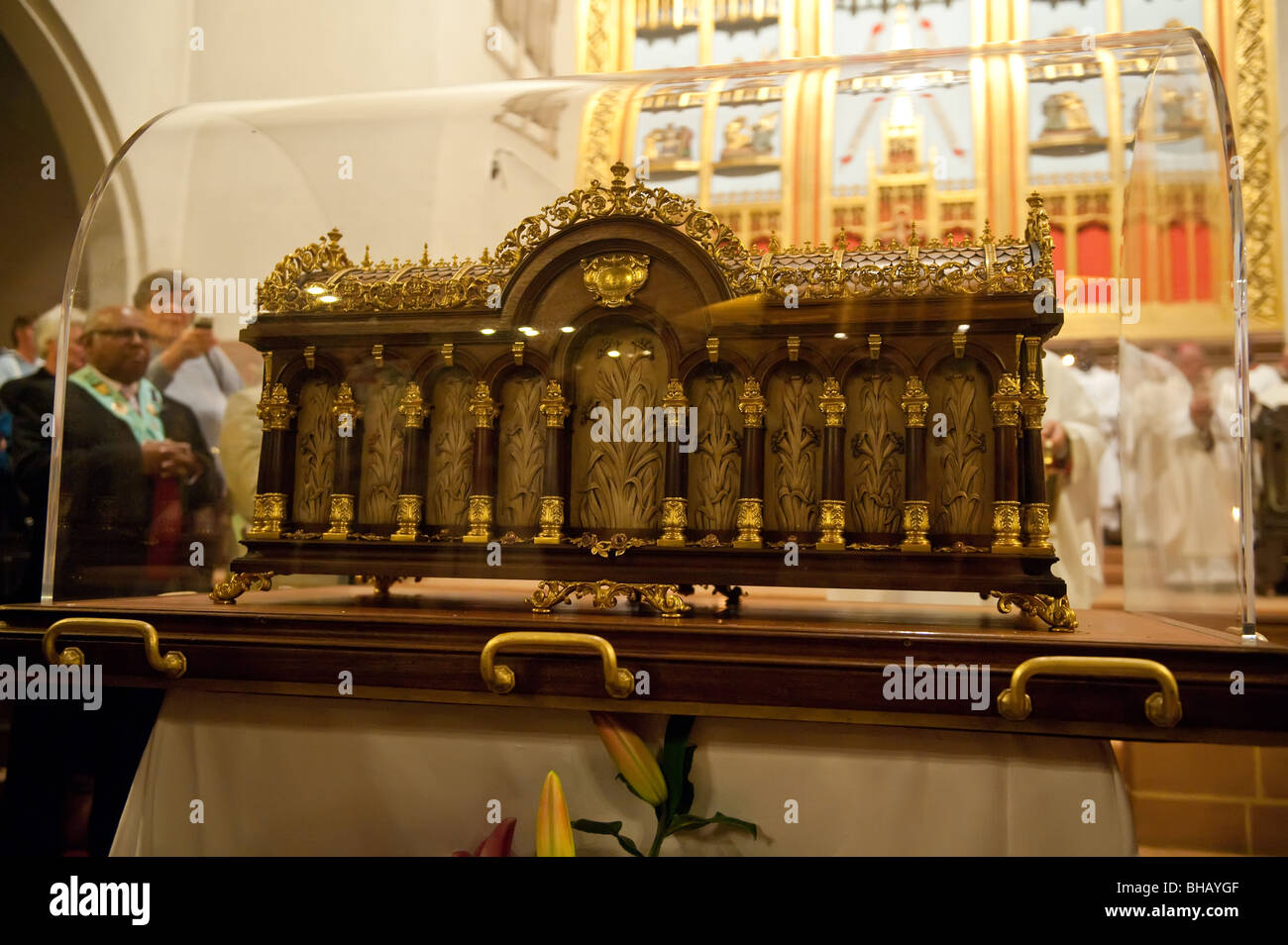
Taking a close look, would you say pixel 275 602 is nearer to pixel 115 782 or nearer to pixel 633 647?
pixel 115 782

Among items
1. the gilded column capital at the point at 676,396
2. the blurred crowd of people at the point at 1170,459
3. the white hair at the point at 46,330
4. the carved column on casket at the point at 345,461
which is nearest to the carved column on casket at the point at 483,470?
the carved column on casket at the point at 345,461

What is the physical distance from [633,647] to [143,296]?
2.04 metres

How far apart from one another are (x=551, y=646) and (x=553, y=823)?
307 millimetres

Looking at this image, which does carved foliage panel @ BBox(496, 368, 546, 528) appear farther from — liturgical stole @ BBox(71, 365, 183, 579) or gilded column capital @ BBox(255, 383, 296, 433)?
liturgical stole @ BBox(71, 365, 183, 579)

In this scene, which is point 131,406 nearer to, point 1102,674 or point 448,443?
point 448,443

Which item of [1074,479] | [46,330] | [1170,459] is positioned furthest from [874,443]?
[46,330]

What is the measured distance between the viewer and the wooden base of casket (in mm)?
1523

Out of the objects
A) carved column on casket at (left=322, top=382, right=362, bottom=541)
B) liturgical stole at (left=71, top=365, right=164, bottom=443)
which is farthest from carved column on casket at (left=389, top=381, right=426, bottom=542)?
liturgical stole at (left=71, top=365, right=164, bottom=443)

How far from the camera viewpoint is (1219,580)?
1653 mm

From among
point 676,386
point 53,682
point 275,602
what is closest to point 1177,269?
point 676,386

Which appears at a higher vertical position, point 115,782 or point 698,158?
point 698,158

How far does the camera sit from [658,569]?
→ 1648mm

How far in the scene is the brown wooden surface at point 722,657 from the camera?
1240 millimetres
